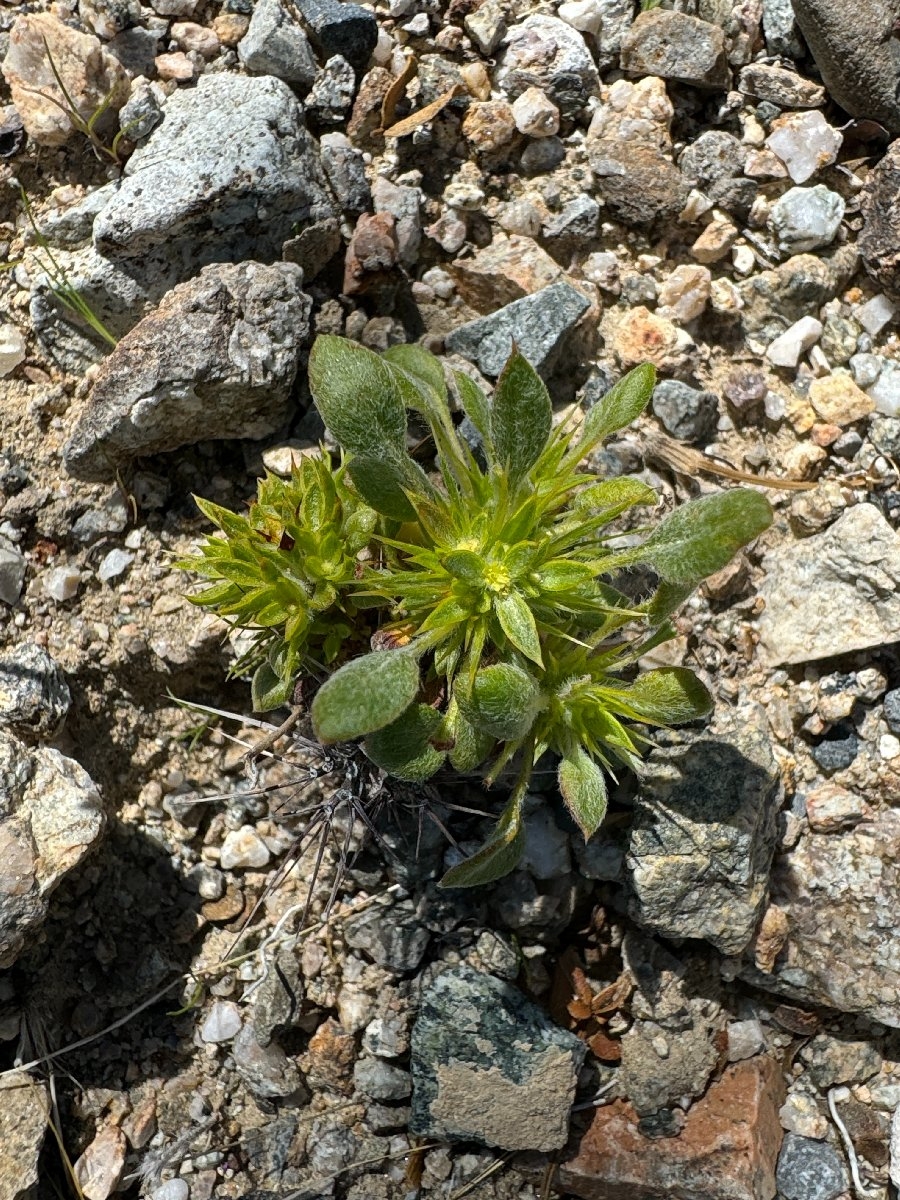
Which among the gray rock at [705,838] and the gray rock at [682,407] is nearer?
the gray rock at [705,838]

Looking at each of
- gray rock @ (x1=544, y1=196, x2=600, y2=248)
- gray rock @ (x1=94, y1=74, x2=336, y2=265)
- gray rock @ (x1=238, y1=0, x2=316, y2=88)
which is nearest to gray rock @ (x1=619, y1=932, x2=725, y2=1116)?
gray rock @ (x1=544, y1=196, x2=600, y2=248)

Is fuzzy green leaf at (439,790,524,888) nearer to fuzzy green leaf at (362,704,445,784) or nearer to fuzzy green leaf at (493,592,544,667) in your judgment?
fuzzy green leaf at (362,704,445,784)

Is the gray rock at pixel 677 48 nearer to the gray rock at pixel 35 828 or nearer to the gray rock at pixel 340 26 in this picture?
the gray rock at pixel 340 26

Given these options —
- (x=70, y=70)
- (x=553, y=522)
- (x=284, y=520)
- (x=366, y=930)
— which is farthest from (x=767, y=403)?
(x=70, y=70)

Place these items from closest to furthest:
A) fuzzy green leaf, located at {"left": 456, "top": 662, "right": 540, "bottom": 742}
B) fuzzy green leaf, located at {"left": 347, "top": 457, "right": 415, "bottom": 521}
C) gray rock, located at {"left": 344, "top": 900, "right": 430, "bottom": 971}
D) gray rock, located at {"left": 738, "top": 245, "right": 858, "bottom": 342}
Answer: fuzzy green leaf, located at {"left": 456, "top": 662, "right": 540, "bottom": 742} → fuzzy green leaf, located at {"left": 347, "top": 457, "right": 415, "bottom": 521} → gray rock, located at {"left": 344, "top": 900, "right": 430, "bottom": 971} → gray rock, located at {"left": 738, "top": 245, "right": 858, "bottom": 342}

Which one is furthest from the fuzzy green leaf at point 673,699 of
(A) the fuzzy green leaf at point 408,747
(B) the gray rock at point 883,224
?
(B) the gray rock at point 883,224

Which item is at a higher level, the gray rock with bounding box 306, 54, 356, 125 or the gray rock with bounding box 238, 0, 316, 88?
the gray rock with bounding box 238, 0, 316, 88

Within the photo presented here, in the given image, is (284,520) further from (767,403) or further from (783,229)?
(783,229)
